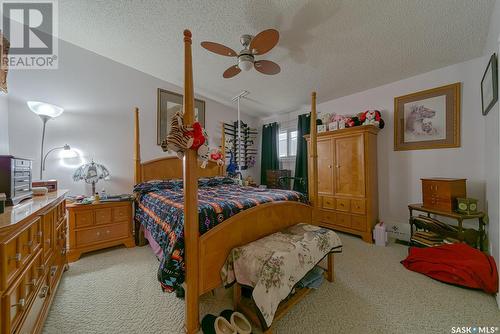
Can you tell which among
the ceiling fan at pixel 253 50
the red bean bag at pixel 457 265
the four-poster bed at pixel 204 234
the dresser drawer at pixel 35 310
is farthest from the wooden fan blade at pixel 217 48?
the red bean bag at pixel 457 265

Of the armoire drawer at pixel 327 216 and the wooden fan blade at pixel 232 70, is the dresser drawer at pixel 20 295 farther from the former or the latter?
the armoire drawer at pixel 327 216

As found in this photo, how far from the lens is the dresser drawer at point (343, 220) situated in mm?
3135

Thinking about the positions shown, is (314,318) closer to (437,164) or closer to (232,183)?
(232,183)

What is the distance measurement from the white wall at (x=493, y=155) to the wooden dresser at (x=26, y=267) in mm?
3325

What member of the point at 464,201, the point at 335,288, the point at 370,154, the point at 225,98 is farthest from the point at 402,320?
the point at 225,98

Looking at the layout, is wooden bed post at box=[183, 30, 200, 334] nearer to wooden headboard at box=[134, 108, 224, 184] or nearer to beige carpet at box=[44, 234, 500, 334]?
beige carpet at box=[44, 234, 500, 334]

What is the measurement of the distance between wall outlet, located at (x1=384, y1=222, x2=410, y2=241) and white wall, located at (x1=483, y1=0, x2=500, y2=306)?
929mm

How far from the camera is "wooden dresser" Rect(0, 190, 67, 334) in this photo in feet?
2.74

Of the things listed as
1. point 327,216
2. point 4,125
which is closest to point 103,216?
point 4,125

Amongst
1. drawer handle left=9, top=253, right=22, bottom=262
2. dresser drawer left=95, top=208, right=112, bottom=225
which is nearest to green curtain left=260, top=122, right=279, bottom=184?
dresser drawer left=95, top=208, right=112, bottom=225

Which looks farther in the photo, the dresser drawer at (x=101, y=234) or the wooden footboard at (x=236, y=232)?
the dresser drawer at (x=101, y=234)

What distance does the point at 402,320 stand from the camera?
1.46 metres

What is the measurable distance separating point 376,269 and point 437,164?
5.98ft

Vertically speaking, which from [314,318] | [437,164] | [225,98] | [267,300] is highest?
[225,98]
